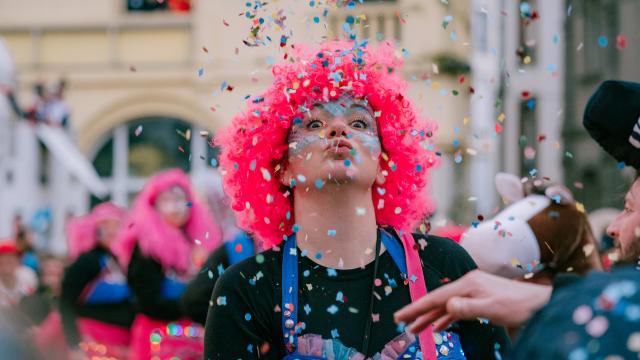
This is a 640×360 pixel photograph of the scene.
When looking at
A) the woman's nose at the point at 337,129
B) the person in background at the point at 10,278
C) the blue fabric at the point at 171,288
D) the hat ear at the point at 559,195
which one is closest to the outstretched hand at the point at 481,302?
the woman's nose at the point at 337,129

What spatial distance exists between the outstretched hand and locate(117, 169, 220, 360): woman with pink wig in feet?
11.4

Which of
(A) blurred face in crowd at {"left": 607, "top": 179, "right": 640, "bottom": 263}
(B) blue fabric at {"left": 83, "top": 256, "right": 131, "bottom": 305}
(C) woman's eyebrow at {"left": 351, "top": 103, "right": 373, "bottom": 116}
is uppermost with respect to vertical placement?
(C) woman's eyebrow at {"left": 351, "top": 103, "right": 373, "bottom": 116}

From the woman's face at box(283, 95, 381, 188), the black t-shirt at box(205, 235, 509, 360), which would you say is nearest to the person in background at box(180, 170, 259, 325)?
the woman's face at box(283, 95, 381, 188)

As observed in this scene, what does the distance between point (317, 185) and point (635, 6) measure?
2022cm

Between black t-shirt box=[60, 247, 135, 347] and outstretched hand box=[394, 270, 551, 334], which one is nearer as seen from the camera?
outstretched hand box=[394, 270, 551, 334]

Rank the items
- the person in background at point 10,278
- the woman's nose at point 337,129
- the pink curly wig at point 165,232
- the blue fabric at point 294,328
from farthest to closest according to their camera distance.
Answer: the person in background at point 10,278
the pink curly wig at point 165,232
the woman's nose at point 337,129
the blue fabric at point 294,328

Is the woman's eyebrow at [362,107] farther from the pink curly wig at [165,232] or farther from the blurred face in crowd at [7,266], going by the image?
the blurred face in crowd at [7,266]

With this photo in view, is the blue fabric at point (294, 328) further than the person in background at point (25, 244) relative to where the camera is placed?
No

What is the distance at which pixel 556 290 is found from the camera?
141cm

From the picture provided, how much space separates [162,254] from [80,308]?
955mm

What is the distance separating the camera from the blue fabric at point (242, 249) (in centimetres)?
416

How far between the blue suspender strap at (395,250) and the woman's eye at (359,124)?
0.88 ft

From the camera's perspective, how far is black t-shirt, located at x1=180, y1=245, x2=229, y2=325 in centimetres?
418

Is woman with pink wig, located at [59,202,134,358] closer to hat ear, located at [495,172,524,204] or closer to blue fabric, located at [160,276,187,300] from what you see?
blue fabric, located at [160,276,187,300]
